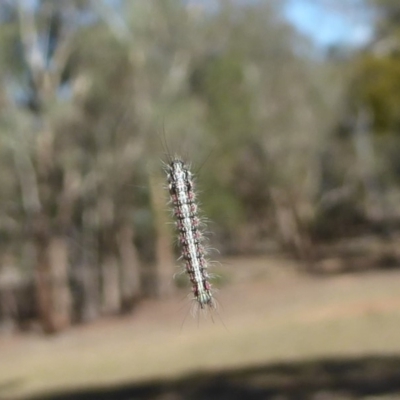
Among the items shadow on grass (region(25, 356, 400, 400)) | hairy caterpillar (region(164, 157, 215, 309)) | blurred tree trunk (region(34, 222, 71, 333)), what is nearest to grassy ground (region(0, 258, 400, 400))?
shadow on grass (region(25, 356, 400, 400))

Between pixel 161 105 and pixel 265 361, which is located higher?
pixel 161 105

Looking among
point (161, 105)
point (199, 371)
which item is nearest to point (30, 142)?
point (161, 105)

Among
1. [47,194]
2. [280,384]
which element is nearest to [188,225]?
[280,384]

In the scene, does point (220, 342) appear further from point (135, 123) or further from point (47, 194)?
point (47, 194)

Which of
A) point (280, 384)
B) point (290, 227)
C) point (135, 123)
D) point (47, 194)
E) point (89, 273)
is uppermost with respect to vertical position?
point (290, 227)

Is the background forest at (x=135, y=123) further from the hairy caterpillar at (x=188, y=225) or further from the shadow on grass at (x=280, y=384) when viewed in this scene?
the hairy caterpillar at (x=188, y=225)

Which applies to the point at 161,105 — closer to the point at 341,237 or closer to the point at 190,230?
the point at 341,237
